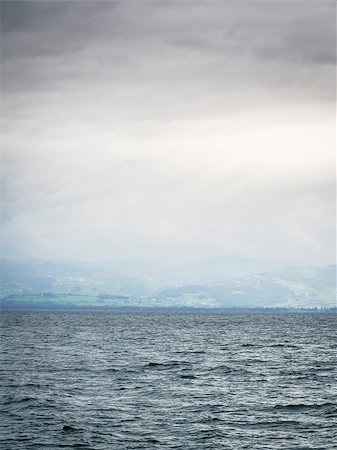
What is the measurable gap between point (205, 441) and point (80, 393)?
21217 mm

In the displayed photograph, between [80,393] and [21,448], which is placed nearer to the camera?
[21,448]

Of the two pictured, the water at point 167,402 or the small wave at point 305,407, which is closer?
the water at point 167,402

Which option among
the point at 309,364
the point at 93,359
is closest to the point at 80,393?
the point at 93,359

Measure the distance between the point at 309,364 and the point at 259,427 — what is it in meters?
45.5

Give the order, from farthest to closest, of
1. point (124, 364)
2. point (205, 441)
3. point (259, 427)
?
1. point (124, 364)
2. point (259, 427)
3. point (205, 441)

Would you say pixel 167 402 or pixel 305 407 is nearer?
pixel 305 407

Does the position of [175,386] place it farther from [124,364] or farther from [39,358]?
[39,358]

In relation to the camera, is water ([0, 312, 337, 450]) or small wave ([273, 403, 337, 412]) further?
small wave ([273, 403, 337, 412])

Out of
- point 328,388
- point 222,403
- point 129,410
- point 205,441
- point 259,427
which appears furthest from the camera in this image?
point 328,388

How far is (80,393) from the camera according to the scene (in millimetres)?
61969

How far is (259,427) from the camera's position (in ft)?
159

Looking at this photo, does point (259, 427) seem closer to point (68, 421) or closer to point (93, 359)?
point (68, 421)

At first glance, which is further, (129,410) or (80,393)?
(80,393)

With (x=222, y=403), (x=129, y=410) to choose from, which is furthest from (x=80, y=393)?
(x=222, y=403)
